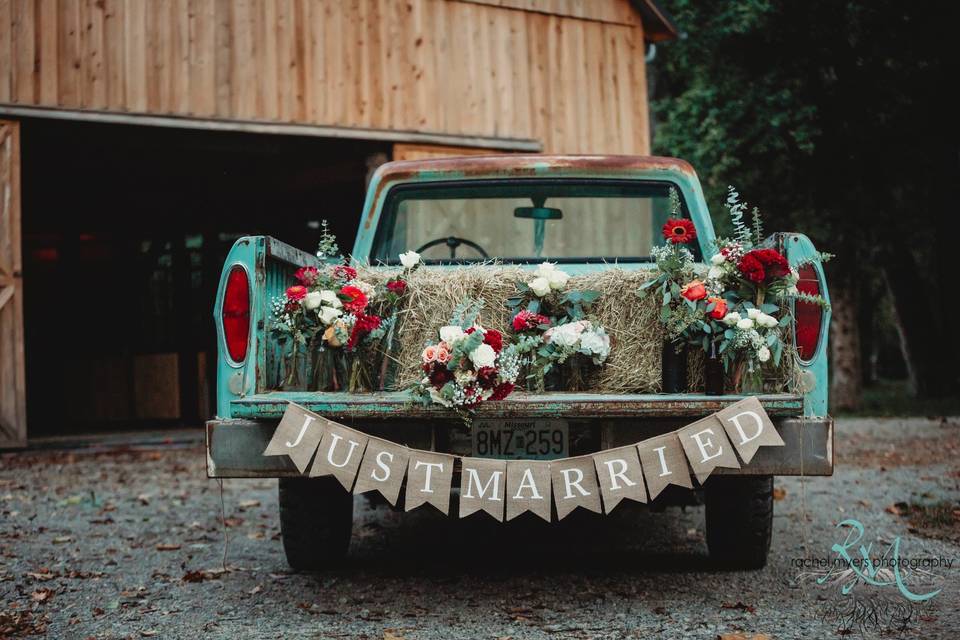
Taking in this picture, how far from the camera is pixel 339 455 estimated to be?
3.59 metres

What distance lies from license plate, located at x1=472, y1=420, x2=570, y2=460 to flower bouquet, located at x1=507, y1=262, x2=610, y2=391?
187mm

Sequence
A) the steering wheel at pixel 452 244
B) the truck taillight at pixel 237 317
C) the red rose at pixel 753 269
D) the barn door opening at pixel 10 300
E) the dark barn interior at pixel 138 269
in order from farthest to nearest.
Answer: the dark barn interior at pixel 138 269, the barn door opening at pixel 10 300, the steering wheel at pixel 452 244, the truck taillight at pixel 237 317, the red rose at pixel 753 269

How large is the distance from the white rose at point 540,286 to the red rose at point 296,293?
0.90 metres

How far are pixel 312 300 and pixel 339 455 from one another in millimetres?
677

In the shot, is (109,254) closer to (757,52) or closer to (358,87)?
(358,87)

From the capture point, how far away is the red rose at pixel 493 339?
12.2ft

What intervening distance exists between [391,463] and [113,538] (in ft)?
9.43

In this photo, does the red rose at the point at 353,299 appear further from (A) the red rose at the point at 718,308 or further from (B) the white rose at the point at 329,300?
(A) the red rose at the point at 718,308

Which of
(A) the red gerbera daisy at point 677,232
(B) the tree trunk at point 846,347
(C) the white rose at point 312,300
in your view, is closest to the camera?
(C) the white rose at point 312,300

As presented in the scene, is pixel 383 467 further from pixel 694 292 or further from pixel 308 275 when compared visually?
pixel 694 292

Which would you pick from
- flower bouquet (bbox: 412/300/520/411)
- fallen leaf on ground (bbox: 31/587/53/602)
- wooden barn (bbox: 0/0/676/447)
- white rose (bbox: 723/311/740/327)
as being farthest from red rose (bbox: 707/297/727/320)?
wooden barn (bbox: 0/0/676/447)

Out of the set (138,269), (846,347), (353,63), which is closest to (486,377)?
(353,63)

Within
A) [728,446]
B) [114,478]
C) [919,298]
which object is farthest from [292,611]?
[919,298]

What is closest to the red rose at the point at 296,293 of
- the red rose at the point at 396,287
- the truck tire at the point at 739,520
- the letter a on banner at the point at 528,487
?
the red rose at the point at 396,287
